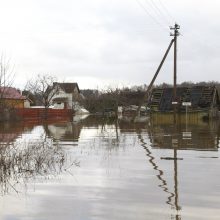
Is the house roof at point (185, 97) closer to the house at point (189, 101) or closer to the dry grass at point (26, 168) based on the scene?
the house at point (189, 101)

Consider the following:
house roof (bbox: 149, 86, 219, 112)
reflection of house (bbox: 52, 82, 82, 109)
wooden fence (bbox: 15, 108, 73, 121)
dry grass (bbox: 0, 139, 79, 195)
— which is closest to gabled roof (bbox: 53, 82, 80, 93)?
reflection of house (bbox: 52, 82, 82, 109)

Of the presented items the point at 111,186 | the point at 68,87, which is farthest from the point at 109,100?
the point at 111,186

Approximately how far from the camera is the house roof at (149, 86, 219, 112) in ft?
186

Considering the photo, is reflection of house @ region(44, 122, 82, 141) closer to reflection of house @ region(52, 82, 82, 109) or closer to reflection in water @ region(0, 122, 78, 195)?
reflection in water @ region(0, 122, 78, 195)

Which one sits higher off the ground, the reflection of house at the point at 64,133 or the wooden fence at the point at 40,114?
the wooden fence at the point at 40,114

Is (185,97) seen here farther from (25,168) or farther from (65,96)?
(65,96)

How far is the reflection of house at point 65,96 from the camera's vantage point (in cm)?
9231

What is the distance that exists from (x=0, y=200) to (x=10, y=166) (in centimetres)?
395

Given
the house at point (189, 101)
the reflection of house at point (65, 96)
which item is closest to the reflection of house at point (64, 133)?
the house at point (189, 101)

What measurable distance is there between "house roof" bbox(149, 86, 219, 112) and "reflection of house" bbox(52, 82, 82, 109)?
102 ft

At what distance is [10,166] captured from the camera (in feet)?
45.2

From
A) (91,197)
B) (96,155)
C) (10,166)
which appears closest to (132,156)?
(96,155)

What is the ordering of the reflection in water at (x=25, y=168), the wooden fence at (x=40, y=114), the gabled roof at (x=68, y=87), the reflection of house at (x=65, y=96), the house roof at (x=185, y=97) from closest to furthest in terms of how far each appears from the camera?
the reflection in water at (x=25, y=168) → the wooden fence at (x=40, y=114) → the house roof at (x=185, y=97) → the reflection of house at (x=65, y=96) → the gabled roof at (x=68, y=87)

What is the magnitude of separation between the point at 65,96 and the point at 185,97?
4929 centimetres
